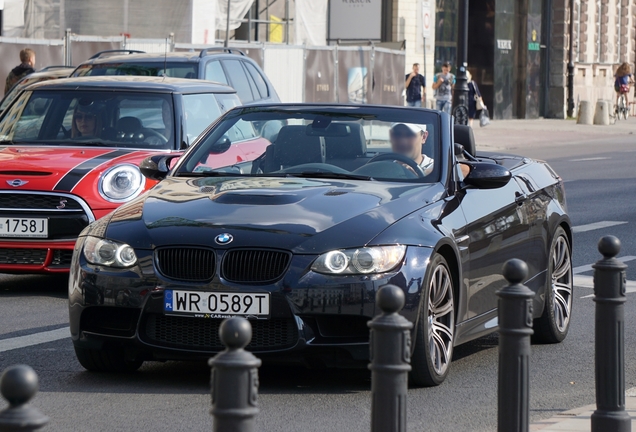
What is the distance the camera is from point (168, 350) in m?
6.45

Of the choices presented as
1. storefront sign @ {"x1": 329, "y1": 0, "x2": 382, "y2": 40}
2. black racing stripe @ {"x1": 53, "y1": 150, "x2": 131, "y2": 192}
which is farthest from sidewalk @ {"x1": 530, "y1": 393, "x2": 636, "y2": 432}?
storefront sign @ {"x1": 329, "y1": 0, "x2": 382, "y2": 40}

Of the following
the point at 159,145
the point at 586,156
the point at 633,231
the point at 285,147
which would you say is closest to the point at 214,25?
the point at 586,156

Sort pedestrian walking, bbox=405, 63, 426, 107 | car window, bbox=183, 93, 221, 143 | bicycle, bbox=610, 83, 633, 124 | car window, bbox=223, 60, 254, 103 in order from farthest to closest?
bicycle, bbox=610, 83, 633, 124 → pedestrian walking, bbox=405, 63, 426, 107 → car window, bbox=223, 60, 254, 103 → car window, bbox=183, 93, 221, 143

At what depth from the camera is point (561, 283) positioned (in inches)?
332

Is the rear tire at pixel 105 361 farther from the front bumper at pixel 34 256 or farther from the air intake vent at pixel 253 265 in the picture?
the front bumper at pixel 34 256

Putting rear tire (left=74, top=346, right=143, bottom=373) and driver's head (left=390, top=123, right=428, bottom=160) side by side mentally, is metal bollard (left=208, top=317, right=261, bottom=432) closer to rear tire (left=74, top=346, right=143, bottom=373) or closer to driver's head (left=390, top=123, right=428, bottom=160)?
rear tire (left=74, top=346, right=143, bottom=373)

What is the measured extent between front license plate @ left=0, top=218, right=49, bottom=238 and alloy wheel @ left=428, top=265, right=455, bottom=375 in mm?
3730

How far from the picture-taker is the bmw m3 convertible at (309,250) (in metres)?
6.27

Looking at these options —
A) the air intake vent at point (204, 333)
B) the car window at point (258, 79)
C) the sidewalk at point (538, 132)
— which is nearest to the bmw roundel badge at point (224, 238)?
the air intake vent at point (204, 333)

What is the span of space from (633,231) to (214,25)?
19270mm

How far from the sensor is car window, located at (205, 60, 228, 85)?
15.3m

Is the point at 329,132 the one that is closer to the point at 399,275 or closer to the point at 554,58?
the point at 399,275

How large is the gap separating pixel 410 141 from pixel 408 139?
2 centimetres

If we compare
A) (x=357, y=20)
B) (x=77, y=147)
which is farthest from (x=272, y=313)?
(x=357, y=20)
